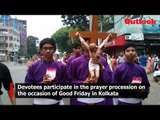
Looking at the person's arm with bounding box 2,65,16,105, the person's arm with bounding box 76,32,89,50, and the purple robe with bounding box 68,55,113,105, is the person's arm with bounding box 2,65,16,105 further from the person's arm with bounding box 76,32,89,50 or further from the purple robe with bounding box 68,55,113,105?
the person's arm with bounding box 76,32,89,50

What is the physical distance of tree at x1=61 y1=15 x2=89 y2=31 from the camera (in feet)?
12.1

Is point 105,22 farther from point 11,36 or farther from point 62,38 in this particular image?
point 11,36

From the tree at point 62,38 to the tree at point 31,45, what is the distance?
0.20 metres

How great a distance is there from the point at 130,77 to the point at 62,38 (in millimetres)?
762

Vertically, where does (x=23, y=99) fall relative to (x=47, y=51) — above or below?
below

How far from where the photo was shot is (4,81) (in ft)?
10.7

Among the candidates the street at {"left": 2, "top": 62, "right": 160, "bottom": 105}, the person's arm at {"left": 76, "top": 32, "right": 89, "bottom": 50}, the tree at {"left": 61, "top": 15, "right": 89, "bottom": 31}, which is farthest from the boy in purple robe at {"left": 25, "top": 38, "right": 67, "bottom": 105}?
the tree at {"left": 61, "top": 15, "right": 89, "bottom": 31}

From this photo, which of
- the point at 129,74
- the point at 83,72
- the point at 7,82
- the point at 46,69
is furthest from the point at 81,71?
the point at 7,82

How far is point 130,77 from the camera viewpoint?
3408 millimetres

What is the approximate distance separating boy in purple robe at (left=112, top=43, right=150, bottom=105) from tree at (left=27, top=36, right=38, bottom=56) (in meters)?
0.82

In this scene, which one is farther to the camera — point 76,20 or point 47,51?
point 76,20
